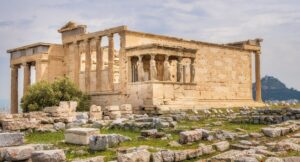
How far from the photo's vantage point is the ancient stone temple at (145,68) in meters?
27.1

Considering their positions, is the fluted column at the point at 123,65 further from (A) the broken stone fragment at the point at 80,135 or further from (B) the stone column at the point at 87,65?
(A) the broken stone fragment at the point at 80,135

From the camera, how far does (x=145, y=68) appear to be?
96.3ft

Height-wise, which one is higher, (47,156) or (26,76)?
(26,76)

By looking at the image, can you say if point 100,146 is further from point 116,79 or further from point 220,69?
point 220,69

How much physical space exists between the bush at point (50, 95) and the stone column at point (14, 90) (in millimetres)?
6719

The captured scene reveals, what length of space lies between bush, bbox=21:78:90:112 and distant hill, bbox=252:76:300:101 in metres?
119

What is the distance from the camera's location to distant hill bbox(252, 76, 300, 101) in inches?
5610

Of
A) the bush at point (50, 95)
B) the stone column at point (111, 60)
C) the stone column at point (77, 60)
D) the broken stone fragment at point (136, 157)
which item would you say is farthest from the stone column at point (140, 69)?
the broken stone fragment at point (136, 157)

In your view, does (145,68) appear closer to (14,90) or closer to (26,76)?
(26,76)

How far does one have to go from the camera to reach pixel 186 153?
9961mm

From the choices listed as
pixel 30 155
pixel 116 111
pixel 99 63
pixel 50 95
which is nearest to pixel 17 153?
pixel 30 155

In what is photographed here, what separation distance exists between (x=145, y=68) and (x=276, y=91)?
128960 millimetres

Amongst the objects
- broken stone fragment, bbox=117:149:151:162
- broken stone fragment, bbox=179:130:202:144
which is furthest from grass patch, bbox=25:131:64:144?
broken stone fragment, bbox=117:149:151:162

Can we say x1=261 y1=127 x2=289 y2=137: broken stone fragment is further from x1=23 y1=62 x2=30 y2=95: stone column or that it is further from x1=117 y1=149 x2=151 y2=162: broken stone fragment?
x1=23 y1=62 x2=30 y2=95: stone column
